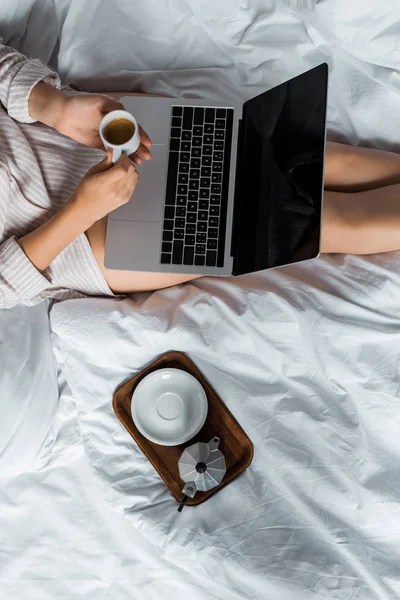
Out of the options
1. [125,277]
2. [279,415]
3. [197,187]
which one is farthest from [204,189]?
[279,415]

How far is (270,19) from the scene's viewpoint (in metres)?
1.26

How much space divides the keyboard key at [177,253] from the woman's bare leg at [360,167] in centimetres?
36

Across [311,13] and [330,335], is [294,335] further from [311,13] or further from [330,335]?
[311,13]

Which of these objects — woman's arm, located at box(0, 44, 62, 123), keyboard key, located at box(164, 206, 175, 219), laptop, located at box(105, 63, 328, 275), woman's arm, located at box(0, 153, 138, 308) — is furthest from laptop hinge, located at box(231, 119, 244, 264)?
woman's arm, located at box(0, 44, 62, 123)

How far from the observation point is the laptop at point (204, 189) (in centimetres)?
105

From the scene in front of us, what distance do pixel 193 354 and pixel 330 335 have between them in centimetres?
27

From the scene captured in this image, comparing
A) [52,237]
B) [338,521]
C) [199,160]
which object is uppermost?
[199,160]

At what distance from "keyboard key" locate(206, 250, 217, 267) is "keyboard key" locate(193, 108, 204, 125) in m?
0.25

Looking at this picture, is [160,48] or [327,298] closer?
[327,298]

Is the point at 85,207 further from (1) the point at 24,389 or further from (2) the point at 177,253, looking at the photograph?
(1) the point at 24,389

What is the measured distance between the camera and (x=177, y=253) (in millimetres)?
1101

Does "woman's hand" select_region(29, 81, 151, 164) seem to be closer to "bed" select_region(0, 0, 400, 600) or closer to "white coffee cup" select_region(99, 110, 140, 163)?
"white coffee cup" select_region(99, 110, 140, 163)

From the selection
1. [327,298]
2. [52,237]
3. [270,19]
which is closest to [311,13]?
[270,19]

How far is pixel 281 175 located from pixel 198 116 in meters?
0.22
